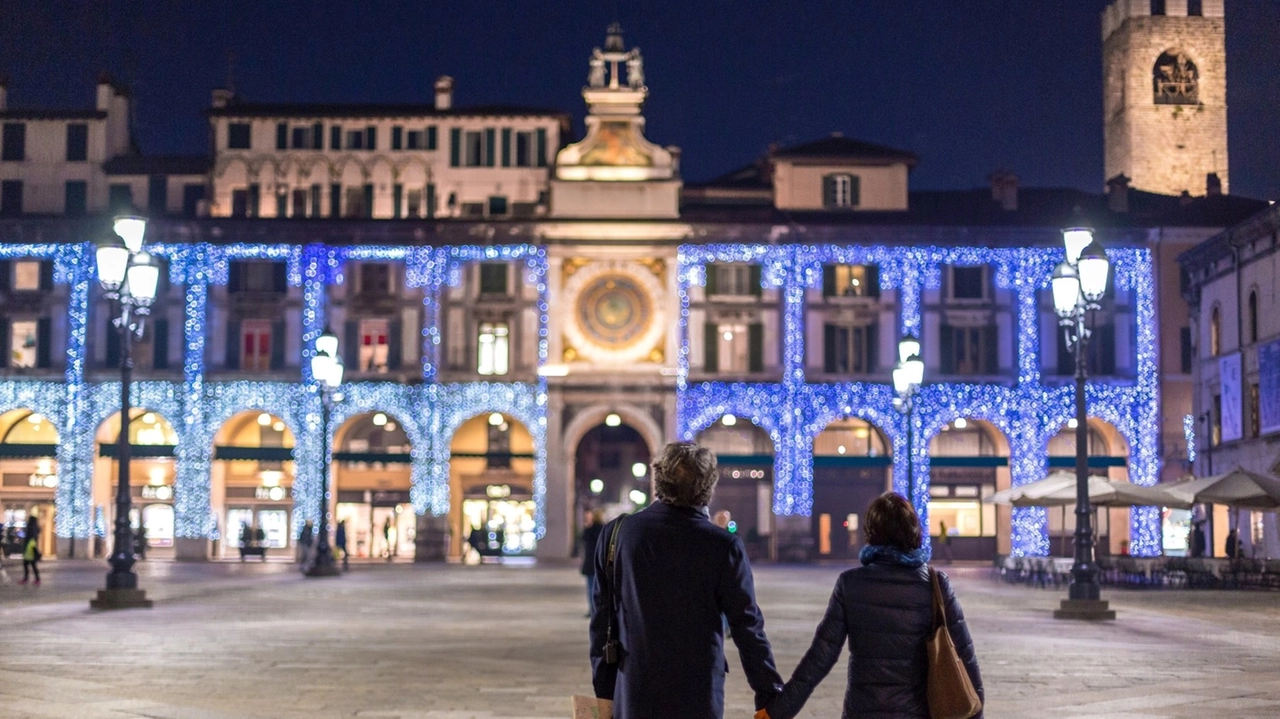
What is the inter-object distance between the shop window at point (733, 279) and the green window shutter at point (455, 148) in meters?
13.8

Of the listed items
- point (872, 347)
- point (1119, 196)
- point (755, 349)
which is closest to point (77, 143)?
point (755, 349)

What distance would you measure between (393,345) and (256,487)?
7.21 metres

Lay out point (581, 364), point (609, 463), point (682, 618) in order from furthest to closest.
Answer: point (609, 463), point (581, 364), point (682, 618)

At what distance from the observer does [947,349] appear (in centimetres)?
5925

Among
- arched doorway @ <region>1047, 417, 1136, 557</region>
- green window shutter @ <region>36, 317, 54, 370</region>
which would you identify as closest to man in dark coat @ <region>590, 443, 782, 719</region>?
arched doorway @ <region>1047, 417, 1136, 557</region>

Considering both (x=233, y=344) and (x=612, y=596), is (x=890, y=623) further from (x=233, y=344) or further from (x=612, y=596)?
(x=233, y=344)

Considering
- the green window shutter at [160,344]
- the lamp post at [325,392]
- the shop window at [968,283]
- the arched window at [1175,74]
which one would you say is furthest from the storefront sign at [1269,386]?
the arched window at [1175,74]

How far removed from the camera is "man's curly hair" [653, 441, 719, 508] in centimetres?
720

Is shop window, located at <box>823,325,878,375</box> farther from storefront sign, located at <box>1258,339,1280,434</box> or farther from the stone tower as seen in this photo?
the stone tower

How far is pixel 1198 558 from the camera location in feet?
133

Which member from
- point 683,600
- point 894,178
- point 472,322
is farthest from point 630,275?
point 683,600

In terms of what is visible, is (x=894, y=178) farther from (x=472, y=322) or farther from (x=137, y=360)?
(x=137, y=360)

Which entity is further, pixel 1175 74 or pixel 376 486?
pixel 1175 74

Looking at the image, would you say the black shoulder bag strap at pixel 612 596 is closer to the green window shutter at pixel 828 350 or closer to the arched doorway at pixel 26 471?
the green window shutter at pixel 828 350
